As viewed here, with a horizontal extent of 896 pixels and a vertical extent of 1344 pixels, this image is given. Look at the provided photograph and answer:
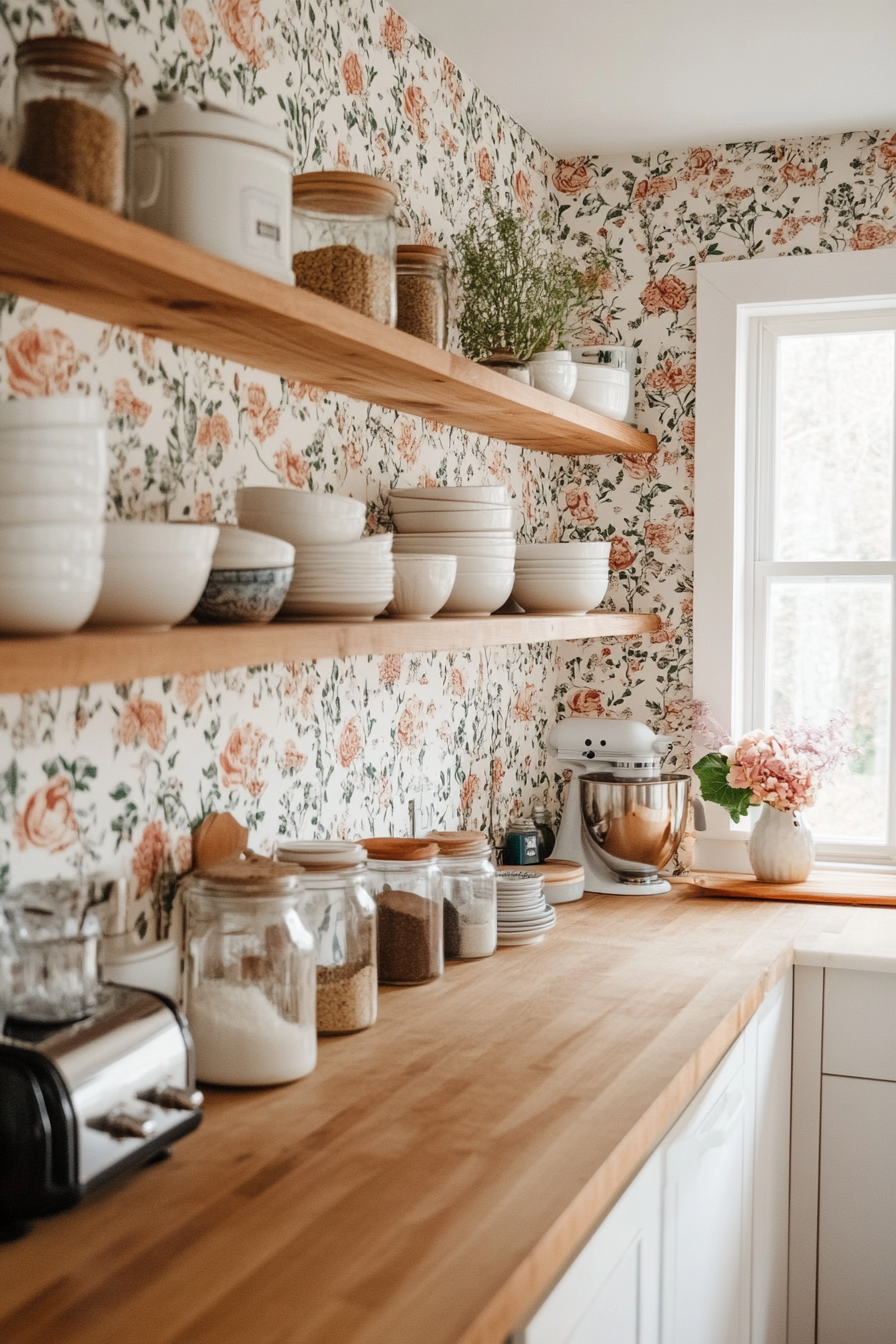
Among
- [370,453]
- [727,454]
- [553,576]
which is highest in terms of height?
[727,454]

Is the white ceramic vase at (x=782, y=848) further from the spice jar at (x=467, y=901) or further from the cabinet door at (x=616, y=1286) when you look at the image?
the cabinet door at (x=616, y=1286)

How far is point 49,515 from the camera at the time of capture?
1.19 meters

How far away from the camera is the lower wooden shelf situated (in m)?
1.14

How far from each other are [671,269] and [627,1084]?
2166mm

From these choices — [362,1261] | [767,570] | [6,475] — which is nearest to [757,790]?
[767,570]

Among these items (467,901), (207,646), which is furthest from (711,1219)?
A: (207,646)

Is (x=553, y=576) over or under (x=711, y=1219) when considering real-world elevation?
over

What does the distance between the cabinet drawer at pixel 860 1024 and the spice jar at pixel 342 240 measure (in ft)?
4.97

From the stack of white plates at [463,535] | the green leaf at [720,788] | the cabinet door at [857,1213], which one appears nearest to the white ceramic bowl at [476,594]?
the stack of white plates at [463,535]

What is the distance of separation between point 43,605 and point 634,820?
1887mm

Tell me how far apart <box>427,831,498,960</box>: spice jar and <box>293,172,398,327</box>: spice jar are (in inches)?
36.4

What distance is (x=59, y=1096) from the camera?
48.3 inches

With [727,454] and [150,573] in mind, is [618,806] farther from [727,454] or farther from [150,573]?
[150,573]

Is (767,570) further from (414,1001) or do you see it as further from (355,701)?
(414,1001)
